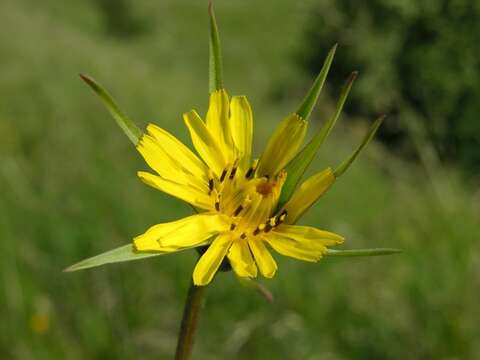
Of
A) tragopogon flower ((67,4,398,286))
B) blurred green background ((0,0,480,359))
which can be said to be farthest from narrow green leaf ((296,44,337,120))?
blurred green background ((0,0,480,359))

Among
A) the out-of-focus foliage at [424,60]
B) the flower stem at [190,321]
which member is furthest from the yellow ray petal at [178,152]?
the out-of-focus foliage at [424,60]

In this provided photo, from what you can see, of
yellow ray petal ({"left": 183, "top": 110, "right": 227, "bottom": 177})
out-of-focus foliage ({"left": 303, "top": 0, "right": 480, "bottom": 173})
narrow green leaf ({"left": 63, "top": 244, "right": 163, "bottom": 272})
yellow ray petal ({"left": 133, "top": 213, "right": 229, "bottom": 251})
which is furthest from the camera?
out-of-focus foliage ({"left": 303, "top": 0, "right": 480, "bottom": 173})

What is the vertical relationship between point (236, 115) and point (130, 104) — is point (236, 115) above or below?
above

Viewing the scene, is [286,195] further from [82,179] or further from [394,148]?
[394,148]

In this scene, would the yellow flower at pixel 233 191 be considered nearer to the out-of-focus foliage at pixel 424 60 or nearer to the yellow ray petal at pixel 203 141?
the yellow ray petal at pixel 203 141

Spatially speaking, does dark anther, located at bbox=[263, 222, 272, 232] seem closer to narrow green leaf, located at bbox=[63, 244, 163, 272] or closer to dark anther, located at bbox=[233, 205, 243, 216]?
dark anther, located at bbox=[233, 205, 243, 216]

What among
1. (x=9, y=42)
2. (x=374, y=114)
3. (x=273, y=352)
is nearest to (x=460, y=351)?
(x=273, y=352)

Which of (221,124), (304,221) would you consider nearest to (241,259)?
(221,124)
